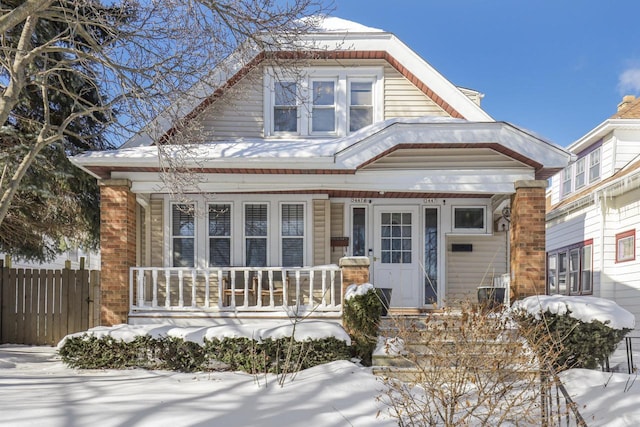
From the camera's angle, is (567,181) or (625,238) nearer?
(625,238)

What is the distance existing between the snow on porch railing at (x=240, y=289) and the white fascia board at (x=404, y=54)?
4268 millimetres

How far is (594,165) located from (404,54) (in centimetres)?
661

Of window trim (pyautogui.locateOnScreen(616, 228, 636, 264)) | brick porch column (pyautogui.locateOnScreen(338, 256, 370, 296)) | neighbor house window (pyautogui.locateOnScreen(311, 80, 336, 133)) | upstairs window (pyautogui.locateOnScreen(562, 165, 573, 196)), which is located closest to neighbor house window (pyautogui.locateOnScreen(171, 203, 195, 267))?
neighbor house window (pyautogui.locateOnScreen(311, 80, 336, 133))

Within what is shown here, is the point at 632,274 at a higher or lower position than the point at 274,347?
higher

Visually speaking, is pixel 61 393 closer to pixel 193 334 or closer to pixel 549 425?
pixel 193 334

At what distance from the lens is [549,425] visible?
4070 mm

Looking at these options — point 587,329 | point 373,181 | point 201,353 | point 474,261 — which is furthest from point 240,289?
point 587,329

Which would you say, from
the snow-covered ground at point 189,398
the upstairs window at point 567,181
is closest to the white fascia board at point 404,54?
the snow-covered ground at point 189,398

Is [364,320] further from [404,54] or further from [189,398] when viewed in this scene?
[404,54]

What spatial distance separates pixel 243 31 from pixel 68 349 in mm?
5764

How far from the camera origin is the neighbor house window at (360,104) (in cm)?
1027

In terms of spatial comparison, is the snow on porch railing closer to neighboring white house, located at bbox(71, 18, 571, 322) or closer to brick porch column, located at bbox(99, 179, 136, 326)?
neighboring white house, located at bbox(71, 18, 571, 322)

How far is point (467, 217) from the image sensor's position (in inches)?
392

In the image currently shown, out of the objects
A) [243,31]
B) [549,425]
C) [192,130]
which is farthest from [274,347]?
[243,31]
